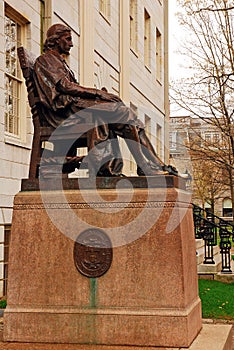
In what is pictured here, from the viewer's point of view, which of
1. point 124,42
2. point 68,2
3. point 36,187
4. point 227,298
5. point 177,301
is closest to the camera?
point 177,301

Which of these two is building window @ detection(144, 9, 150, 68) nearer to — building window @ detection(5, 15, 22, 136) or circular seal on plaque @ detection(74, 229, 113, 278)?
building window @ detection(5, 15, 22, 136)

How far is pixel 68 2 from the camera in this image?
1712 cm

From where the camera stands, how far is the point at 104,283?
679 centimetres

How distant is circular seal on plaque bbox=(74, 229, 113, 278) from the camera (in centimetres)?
680

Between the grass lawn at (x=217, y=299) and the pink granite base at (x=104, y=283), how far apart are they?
3.51 metres

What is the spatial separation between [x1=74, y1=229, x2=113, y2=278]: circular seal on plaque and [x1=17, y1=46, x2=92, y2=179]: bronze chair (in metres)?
0.73

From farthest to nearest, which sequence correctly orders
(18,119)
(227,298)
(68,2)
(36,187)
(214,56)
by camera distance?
(214,56) < (68,2) < (18,119) < (227,298) < (36,187)

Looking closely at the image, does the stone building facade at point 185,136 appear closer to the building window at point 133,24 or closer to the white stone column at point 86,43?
the building window at point 133,24

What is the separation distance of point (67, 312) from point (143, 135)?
6.67 feet

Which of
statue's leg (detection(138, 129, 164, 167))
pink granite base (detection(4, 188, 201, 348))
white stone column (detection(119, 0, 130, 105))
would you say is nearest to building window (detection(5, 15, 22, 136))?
statue's leg (detection(138, 129, 164, 167))

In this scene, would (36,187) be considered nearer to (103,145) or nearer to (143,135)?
(103,145)

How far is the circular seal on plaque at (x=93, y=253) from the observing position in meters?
6.80

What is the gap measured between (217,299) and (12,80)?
581 centimetres

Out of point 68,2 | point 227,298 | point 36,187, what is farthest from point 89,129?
point 68,2
